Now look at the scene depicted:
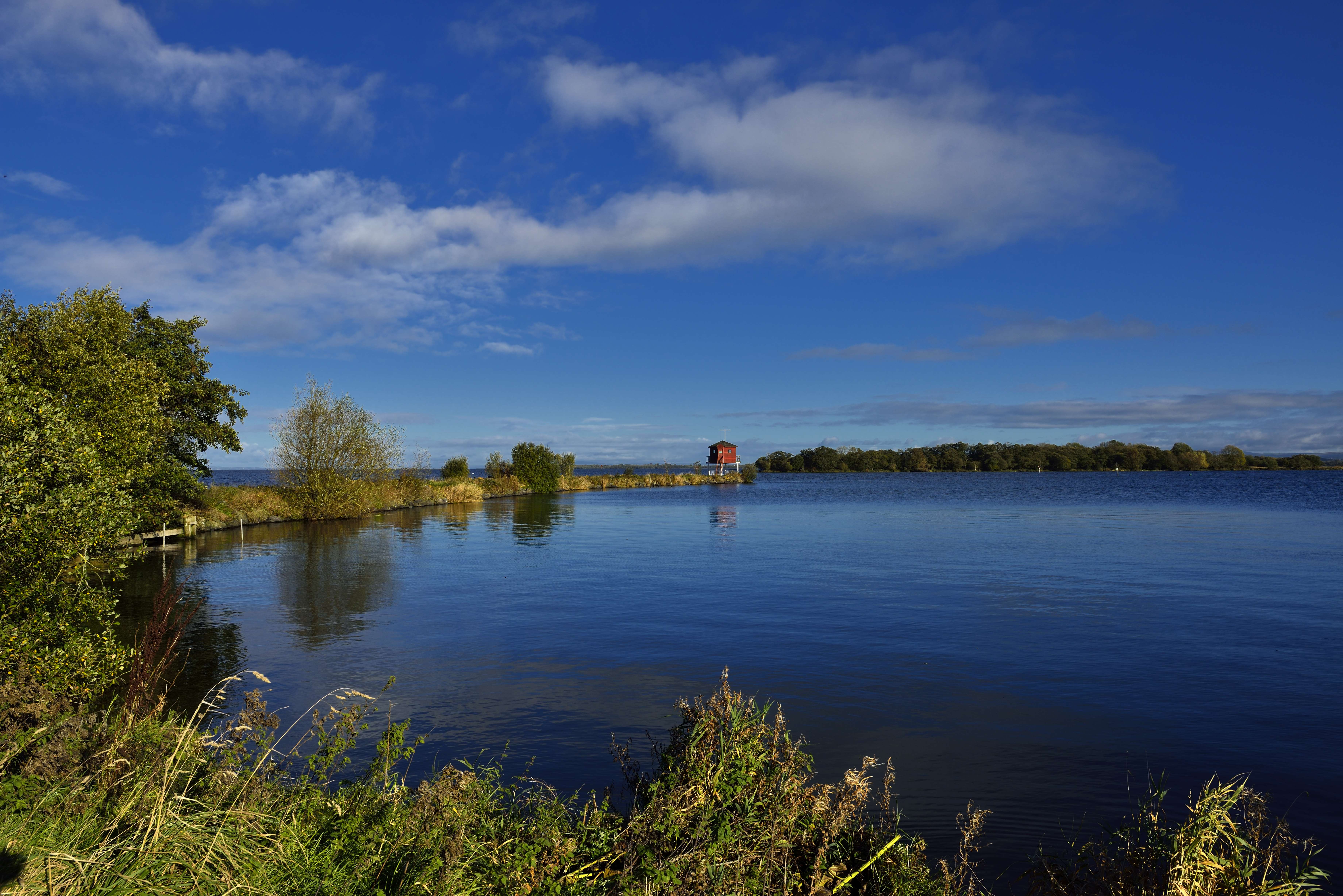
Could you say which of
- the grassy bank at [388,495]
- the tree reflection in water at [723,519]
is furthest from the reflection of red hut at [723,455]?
the tree reflection in water at [723,519]

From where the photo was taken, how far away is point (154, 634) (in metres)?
6.17

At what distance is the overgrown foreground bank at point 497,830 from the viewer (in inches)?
173

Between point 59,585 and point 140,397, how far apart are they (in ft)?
33.3

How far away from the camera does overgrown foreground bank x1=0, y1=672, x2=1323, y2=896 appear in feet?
14.4

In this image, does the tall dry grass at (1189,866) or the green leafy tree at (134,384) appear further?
the green leafy tree at (134,384)

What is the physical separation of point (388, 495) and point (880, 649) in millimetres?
41931

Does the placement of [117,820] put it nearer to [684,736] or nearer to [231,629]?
[684,736]

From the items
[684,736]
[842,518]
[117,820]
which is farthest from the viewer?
[842,518]

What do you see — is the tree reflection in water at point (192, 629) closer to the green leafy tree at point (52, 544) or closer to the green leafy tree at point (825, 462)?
the green leafy tree at point (52, 544)

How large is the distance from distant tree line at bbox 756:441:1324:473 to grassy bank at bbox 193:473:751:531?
7233 centimetres

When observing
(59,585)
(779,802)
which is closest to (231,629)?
(59,585)

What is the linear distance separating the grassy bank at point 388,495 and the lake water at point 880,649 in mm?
5676

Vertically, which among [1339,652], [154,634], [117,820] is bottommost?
[1339,652]

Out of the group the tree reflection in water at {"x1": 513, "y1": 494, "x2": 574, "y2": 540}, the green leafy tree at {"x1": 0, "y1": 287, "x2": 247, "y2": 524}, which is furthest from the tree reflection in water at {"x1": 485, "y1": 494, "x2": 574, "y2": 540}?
the green leafy tree at {"x1": 0, "y1": 287, "x2": 247, "y2": 524}
